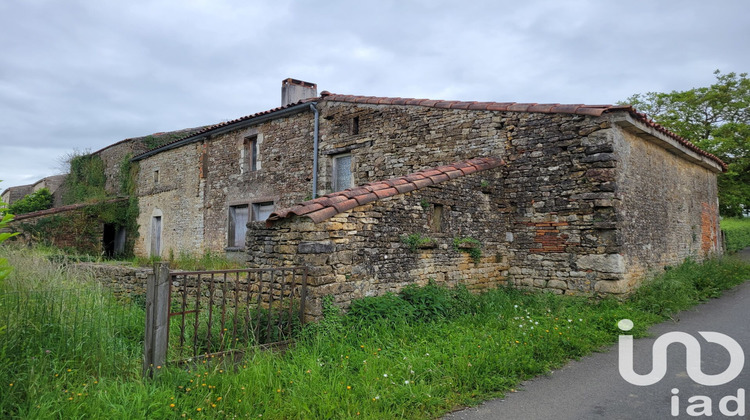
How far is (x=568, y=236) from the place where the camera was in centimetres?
752

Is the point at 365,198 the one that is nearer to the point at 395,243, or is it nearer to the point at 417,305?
the point at 395,243

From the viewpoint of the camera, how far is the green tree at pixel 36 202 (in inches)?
890

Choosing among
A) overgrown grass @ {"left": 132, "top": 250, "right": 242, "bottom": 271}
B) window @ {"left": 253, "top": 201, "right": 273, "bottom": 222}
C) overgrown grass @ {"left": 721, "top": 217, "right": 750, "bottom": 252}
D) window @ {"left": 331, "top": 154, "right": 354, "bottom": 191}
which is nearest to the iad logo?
window @ {"left": 331, "top": 154, "right": 354, "bottom": 191}

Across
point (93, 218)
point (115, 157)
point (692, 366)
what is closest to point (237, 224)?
point (93, 218)

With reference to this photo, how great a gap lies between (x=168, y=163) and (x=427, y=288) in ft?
40.9

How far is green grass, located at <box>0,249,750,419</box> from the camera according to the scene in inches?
131

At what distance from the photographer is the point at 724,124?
62.7 ft

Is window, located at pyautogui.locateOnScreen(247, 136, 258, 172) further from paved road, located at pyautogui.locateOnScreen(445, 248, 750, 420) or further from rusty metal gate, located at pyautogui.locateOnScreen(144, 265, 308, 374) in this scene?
paved road, located at pyautogui.locateOnScreen(445, 248, 750, 420)

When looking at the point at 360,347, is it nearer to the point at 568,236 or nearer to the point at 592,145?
the point at 568,236

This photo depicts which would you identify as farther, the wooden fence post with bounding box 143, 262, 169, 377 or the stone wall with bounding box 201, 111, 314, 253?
the stone wall with bounding box 201, 111, 314, 253

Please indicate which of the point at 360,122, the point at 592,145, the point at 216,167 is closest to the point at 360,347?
the point at 592,145

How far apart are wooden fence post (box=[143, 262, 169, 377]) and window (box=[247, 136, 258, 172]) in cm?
902

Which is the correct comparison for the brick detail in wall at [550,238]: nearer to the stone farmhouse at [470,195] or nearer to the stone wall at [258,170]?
the stone farmhouse at [470,195]

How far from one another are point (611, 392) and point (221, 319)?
3.97 m
